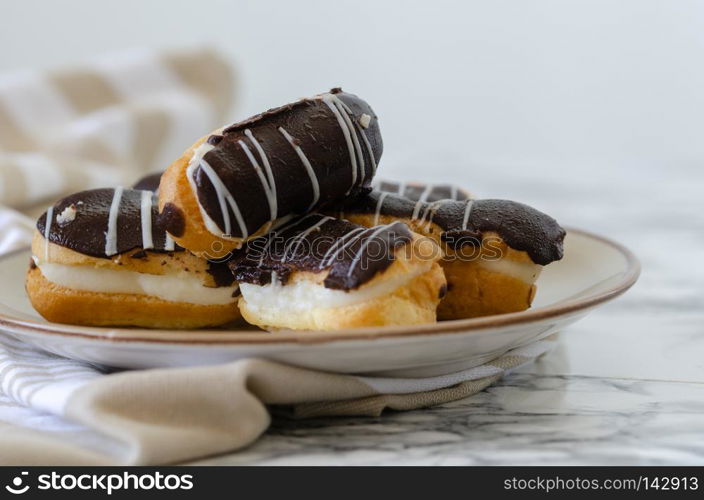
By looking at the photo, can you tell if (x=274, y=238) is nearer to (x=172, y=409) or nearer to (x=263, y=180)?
(x=263, y=180)

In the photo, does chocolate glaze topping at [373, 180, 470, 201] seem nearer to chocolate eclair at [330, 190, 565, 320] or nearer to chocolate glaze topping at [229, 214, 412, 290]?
chocolate eclair at [330, 190, 565, 320]

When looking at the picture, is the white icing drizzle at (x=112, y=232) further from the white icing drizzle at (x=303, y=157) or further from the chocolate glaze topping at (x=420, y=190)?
the chocolate glaze topping at (x=420, y=190)

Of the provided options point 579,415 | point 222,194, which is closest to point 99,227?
point 222,194

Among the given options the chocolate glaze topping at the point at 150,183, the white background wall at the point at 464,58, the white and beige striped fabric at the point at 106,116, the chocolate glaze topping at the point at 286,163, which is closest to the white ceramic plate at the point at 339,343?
the chocolate glaze topping at the point at 286,163

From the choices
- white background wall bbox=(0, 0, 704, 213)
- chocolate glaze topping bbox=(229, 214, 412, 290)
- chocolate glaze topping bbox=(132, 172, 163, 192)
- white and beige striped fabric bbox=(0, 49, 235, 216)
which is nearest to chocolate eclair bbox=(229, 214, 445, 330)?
chocolate glaze topping bbox=(229, 214, 412, 290)

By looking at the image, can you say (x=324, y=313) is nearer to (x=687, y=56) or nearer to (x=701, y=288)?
(x=701, y=288)

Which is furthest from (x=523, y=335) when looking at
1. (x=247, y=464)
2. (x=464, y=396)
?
(x=247, y=464)
